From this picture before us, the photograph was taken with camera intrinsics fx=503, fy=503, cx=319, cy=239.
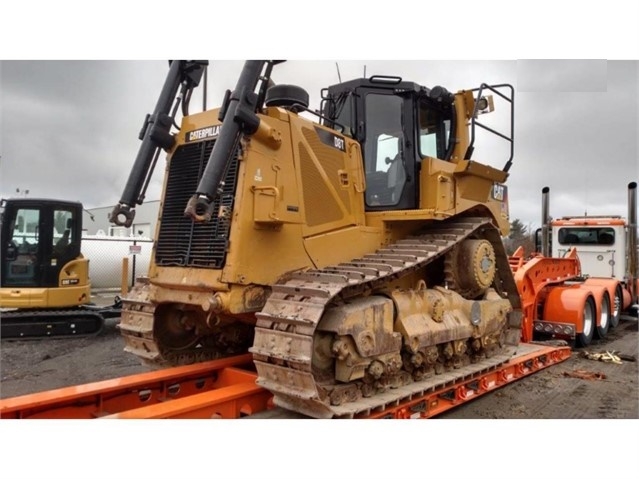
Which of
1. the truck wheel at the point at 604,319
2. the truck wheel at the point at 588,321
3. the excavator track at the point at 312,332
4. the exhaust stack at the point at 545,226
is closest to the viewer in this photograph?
the excavator track at the point at 312,332

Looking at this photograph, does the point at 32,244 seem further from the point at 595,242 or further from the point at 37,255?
the point at 595,242

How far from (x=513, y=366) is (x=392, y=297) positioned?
2.47 meters

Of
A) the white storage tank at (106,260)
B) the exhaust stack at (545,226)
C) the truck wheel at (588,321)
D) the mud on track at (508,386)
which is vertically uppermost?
the exhaust stack at (545,226)

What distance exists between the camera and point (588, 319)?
8867 mm

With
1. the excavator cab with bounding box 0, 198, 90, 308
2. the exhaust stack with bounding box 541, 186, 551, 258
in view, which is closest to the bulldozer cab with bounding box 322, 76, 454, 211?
the exhaust stack with bounding box 541, 186, 551, 258

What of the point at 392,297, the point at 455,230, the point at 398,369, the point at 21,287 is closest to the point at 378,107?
the point at 455,230

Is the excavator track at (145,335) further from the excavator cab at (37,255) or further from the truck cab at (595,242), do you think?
the truck cab at (595,242)

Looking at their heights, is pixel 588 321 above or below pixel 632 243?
below

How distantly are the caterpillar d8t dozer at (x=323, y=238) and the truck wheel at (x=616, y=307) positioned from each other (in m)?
4.91

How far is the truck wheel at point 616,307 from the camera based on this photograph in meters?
9.75

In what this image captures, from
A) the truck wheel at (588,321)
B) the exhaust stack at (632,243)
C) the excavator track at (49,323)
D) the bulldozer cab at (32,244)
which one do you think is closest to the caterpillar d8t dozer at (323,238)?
the truck wheel at (588,321)

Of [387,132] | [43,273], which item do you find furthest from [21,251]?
[387,132]

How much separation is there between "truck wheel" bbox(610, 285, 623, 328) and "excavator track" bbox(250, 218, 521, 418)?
6632 millimetres

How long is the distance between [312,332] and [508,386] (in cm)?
344
